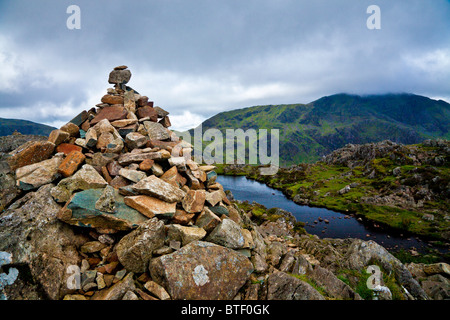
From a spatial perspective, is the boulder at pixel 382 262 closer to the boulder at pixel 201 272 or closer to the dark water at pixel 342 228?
the boulder at pixel 201 272

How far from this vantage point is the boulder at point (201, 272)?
8.13 meters

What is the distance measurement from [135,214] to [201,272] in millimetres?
4186

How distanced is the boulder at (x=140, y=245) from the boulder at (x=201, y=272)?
0.50m

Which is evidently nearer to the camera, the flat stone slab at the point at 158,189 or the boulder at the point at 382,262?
the flat stone slab at the point at 158,189

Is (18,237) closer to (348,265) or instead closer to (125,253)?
(125,253)

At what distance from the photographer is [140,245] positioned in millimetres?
8688

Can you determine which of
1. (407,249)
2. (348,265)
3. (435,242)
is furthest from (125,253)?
(435,242)

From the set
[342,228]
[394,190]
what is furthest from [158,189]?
[394,190]

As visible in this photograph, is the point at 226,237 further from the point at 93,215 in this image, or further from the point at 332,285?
the point at 332,285

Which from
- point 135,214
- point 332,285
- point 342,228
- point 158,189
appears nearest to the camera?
point 135,214

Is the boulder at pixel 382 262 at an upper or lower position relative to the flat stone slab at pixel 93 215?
lower

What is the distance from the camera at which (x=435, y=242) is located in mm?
68312

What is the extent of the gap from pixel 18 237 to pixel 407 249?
91281mm

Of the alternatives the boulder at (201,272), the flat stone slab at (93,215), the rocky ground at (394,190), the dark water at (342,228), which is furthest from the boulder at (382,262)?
the rocky ground at (394,190)
